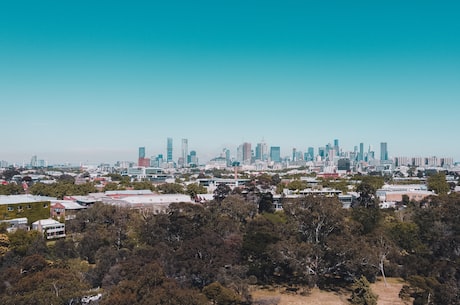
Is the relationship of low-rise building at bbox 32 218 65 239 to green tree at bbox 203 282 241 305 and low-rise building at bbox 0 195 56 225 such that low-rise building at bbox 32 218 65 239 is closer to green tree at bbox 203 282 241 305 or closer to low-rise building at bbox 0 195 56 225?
low-rise building at bbox 0 195 56 225

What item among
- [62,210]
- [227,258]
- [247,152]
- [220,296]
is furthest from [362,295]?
[247,152]

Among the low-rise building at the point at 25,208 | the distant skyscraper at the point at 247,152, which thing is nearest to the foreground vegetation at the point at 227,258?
the low-rise building at the point at 25,208

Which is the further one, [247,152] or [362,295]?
[247,152]

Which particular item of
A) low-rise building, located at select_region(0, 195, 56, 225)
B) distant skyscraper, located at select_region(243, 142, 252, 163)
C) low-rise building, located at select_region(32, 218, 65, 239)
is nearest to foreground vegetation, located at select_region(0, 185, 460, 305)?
low-rise building, located at select_region(32, 218, 65, 239)

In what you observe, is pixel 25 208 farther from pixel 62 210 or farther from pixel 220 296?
pixel 220 296

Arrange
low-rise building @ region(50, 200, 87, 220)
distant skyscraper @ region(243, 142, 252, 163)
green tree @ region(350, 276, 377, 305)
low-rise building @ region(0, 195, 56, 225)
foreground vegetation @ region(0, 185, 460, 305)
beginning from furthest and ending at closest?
distant skyscraper @ region(243, 142, 252, 163), low-rise building @ region(50, 200, 87, 220), low-rise building @ region(0, 195, 56, 225), green tree @ region(350, 276, 377, 305), foreground vegetation @ region(0, 185, 460, 305)

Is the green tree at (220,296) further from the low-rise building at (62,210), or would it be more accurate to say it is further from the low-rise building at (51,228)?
the low-rise building at (62,210)

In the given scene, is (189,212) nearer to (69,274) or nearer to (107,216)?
(107,216)

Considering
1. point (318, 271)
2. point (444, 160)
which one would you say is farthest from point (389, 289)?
point (444, 160)

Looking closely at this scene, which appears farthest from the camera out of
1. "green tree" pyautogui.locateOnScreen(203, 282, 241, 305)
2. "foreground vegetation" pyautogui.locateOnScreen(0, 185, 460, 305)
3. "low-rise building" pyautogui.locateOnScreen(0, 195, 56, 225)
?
"low-rise building" pyautogui.locateOnScreen(0, 195, 56, 225)
